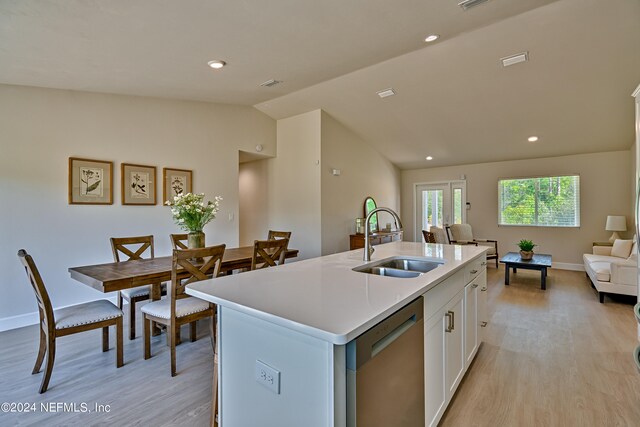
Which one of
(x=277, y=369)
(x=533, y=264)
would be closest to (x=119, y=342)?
(x=277, y=369)

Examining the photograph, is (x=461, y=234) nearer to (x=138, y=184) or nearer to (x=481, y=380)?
(x=481, y=380)

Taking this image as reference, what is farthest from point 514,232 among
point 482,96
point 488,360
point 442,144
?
point 488,360

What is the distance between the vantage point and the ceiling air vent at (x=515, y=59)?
11.2 ft

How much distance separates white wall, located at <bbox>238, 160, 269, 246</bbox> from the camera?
19.7 ft

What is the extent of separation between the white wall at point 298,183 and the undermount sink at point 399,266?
9.40ft

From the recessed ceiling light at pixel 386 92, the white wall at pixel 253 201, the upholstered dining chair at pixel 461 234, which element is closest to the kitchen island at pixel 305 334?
the recessed ceiling light at pixel 386 92

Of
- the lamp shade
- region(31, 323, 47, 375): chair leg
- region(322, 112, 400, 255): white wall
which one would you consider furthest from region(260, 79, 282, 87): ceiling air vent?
the lamp shade

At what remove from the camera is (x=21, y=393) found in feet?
6.60

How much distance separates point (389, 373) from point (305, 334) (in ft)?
1.30

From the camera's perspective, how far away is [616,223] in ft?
17.3

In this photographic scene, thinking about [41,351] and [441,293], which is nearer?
[441,293]

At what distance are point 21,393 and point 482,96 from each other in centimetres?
576

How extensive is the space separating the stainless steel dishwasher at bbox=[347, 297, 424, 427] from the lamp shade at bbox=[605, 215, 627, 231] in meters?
6.11

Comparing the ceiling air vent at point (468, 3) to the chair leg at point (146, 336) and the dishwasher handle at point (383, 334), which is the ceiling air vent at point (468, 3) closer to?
the dishwasher handle at point (383, 334)
